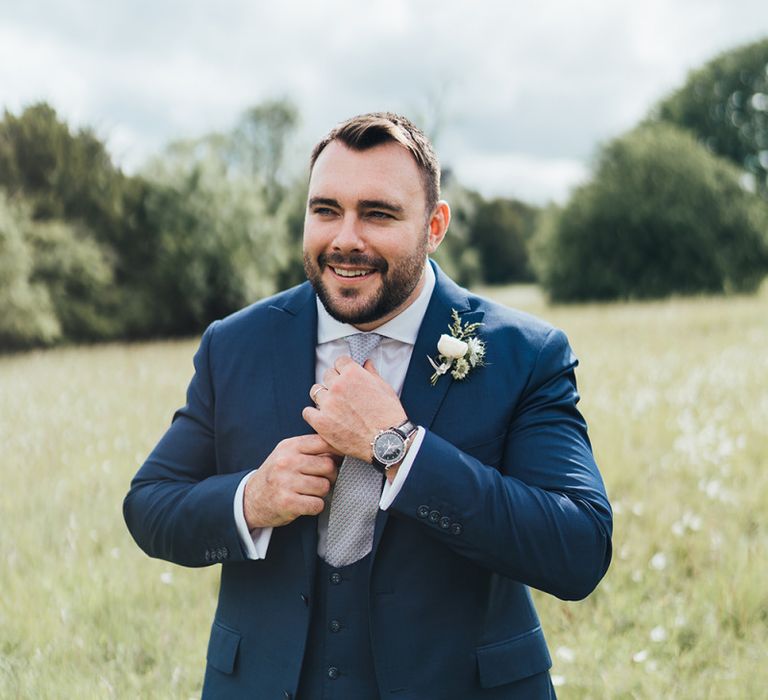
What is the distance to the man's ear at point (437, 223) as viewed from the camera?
2.68 meters

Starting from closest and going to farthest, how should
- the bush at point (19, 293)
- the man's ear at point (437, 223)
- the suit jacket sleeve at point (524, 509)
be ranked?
the suit jacket sleeve at point (524, 509) < the man's ear at point (437, 223) < the bush at point (19, 293)

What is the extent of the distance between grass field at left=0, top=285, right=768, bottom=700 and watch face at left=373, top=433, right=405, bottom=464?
253 cm

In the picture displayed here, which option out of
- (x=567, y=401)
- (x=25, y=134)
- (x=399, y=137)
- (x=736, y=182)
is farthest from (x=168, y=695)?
(x=736, y=182)

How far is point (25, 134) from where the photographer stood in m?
23.7

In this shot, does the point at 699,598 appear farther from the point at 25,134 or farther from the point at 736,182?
the point at 736,182

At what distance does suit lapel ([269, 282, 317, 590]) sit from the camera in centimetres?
240

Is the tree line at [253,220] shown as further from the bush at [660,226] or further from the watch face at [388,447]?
the watch face at [388,447]

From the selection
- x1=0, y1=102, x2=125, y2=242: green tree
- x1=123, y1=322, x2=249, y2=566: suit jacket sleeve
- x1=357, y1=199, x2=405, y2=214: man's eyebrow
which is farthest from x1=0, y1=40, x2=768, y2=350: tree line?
x1=357, y1=199, x2=405, y2=214: man's eyebrow

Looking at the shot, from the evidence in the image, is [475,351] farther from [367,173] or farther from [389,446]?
[367,173]

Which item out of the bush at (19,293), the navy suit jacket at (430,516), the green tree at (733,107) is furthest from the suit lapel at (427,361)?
the green tree at (733,107)

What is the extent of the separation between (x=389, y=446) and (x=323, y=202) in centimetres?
85

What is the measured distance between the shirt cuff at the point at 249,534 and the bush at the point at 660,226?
42708mm

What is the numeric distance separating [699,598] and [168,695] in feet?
11.2

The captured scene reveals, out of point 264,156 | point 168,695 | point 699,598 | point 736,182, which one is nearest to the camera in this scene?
point 168,695
